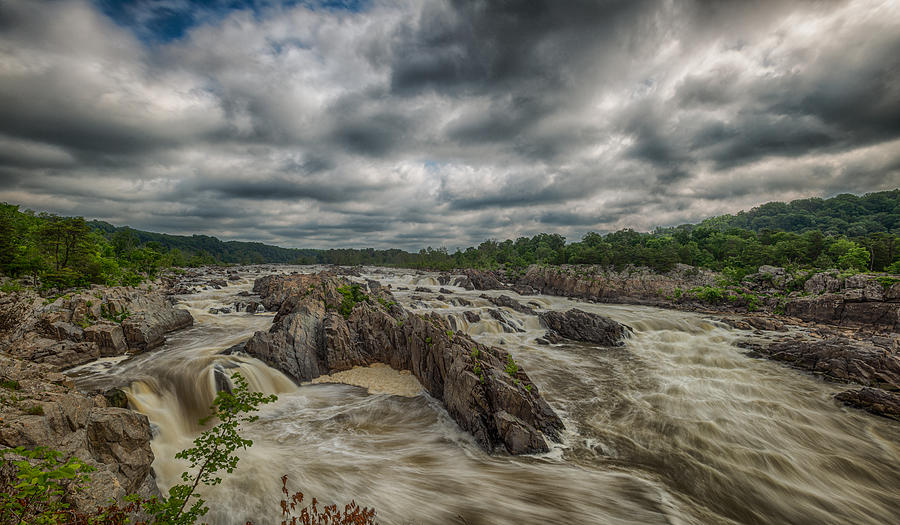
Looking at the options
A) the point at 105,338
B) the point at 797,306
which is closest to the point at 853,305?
the point at 797,306

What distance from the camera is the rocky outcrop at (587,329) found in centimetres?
3041

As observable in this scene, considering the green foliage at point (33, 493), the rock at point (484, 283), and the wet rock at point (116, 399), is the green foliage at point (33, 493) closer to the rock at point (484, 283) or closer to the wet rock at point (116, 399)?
the wet rock at point (116, 399)

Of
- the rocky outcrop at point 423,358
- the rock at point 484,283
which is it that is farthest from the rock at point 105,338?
the rock at point 484,283

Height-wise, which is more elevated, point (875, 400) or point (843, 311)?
point (843, 311)

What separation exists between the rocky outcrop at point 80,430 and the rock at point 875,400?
30.5 m

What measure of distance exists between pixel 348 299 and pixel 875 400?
108ft

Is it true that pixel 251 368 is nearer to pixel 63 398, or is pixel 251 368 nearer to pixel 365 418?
pixel 365 418

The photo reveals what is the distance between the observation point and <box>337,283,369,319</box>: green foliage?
2547 cm

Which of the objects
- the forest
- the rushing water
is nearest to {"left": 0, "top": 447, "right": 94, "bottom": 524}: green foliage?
the rushing water

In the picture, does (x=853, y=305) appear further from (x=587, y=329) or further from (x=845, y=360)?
(x=587, y=329)

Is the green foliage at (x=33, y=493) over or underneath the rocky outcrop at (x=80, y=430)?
over

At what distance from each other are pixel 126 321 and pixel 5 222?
76.9 ft

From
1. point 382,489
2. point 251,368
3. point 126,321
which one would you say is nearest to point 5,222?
point 126,321

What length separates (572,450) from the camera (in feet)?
43.9
